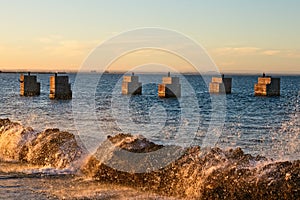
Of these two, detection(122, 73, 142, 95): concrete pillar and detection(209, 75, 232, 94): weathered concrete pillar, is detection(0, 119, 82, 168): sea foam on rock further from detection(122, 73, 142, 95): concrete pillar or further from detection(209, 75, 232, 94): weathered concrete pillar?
detection(209, 75, 232, 94): weathered concrete pillar

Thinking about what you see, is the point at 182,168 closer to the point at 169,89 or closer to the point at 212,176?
the point at 212,176

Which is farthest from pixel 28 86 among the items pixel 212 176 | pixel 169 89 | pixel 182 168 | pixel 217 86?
pixel 212 176

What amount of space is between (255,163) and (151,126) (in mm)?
24099

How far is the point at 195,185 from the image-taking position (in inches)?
527

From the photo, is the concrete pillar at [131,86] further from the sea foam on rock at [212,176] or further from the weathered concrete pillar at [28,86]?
the sea foam on rock at [212,176]

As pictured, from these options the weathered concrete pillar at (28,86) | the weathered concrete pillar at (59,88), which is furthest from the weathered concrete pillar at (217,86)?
the weathered concrete pillar at (28,86)

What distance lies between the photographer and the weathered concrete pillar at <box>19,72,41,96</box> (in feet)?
272

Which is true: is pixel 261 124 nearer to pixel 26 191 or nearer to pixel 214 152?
pixel 214 152

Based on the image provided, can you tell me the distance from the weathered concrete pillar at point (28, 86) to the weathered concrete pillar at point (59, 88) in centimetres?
759

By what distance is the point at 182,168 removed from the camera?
14.4 m

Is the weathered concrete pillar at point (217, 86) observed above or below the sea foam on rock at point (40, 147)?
above

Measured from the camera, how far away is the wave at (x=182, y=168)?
39.5 ft

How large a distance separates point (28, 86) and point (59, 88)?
935 cm

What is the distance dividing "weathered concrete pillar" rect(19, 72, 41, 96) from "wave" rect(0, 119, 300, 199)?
64.7 m
